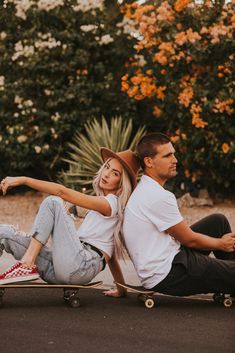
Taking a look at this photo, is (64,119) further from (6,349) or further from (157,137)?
(6,349)

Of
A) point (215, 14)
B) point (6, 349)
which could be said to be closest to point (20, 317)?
point (6, 349)

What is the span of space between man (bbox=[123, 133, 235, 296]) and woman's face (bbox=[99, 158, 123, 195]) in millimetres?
192

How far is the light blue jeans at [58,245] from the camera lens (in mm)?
5949

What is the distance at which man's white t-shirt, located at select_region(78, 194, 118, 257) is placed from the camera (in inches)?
244

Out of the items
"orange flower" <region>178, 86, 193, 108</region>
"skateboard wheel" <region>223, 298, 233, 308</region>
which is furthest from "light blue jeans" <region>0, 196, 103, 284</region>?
"orange flower" <region>178, 86, 193, 108</region>

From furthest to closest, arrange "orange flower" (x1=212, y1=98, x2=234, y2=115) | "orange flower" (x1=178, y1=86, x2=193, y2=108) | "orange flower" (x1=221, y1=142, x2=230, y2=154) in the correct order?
1. "orange flower" (x1=178, y1=86, x2=193, y2=108)
2. "orange flower" (x1=221, y1=142, x2=230, y2=154)
3. "orange flower" (x1=212, y1=98, x2=234, y2=115)

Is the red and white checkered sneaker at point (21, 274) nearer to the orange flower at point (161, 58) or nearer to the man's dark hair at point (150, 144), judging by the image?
the man's dark hair at point (150, 144)

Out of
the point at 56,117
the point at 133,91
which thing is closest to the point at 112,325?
the point at 133,91

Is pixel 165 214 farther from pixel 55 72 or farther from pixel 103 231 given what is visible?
pixel 55 72

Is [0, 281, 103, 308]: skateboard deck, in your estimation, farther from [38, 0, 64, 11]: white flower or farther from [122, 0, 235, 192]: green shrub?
[38, 0, 64, 11]: white flower

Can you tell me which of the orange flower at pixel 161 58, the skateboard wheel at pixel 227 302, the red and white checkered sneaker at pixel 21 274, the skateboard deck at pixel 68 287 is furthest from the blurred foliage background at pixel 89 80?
the red and white checkered sneaker at pixel 21 274

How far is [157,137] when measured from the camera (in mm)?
6152

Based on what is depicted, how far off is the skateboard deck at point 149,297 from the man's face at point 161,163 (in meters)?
0.80

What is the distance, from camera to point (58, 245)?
600 centimetres
